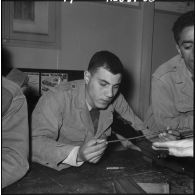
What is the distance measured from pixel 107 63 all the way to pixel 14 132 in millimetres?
404

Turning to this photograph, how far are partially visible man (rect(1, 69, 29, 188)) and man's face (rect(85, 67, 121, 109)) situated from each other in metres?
0.31

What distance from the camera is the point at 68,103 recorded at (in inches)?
34.9

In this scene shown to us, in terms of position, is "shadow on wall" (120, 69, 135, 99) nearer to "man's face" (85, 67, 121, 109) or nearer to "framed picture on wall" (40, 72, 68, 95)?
"framed picture on wall" (40, 72, 68, 95)

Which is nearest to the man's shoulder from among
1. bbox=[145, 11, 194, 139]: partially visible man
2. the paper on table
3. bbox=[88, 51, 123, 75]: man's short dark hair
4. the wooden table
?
bbox=[145, 11, 194, 139]: partially visible man

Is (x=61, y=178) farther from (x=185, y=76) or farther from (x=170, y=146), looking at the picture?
(x=185, y=76)

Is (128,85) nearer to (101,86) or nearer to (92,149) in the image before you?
(101,86)

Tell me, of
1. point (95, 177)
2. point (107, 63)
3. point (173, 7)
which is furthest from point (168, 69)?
point (173, 7)

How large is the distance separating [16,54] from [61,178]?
2.81 ft

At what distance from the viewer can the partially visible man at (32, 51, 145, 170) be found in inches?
29.7

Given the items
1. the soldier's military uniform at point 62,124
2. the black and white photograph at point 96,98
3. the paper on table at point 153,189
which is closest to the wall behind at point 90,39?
the black and white photograph at point 96,98

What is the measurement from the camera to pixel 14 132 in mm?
606

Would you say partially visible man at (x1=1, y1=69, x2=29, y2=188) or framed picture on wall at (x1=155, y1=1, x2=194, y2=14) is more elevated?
framed picture on wall at (x1=155, y1=1, x2=194, y2=14)

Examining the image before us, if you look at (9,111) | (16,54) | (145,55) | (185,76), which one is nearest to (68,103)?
(9,111)

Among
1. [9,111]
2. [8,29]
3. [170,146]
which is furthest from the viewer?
[8,29]
